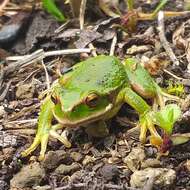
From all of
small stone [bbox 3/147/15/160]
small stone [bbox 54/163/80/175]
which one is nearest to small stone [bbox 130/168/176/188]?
small stone [bbox 54/163/80/175]

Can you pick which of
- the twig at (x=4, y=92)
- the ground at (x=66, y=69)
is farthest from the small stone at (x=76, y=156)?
the twig at (x=4, y=92)

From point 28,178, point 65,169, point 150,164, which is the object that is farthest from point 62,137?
point 150,164

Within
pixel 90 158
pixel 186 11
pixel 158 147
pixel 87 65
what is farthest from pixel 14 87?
pixel 186 11

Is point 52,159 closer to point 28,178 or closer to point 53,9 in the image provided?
point 28,178

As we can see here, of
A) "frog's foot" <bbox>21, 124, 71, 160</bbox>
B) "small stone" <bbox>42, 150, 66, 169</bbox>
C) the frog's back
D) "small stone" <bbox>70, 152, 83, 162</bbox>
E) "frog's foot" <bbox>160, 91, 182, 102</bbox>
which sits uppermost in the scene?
the frog's back

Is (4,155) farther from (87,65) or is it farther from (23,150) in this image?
(87,65)

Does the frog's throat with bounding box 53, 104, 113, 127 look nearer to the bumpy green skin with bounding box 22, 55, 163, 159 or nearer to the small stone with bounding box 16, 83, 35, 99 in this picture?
the bumpy green skin with bounding box 22, 55, 163, 159
